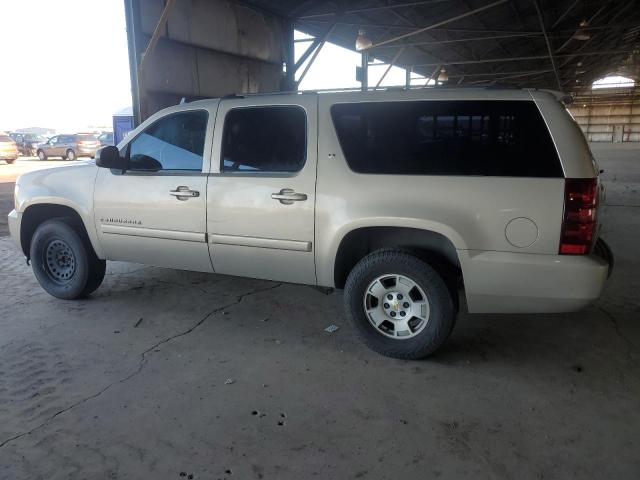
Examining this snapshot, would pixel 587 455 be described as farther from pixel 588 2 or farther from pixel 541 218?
pixel 588 2

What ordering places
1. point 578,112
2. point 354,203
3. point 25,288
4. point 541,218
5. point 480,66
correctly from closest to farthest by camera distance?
point 541,218
point 354,203
point 25,288
point 480,66
point 578,112

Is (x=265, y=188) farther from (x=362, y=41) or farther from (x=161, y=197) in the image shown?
(x=362, y=41)

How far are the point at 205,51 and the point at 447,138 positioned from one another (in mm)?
7349

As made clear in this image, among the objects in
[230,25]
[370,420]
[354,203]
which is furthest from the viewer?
[230,25]

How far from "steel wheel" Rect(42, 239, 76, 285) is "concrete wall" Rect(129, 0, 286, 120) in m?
3.78

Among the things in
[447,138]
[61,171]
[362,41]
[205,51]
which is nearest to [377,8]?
[362,41]

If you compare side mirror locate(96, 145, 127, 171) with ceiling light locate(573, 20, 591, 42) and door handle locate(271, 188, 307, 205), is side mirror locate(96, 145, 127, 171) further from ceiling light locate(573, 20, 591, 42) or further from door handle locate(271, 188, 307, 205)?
ceiling light locate(573, 20, 591, 42)

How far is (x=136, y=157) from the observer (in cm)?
449

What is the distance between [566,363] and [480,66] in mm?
21725

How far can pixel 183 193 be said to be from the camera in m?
4.15

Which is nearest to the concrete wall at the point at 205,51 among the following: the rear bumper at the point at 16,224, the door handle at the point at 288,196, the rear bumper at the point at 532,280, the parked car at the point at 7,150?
the rear bumper at the point at 16,224

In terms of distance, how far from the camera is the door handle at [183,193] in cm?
411

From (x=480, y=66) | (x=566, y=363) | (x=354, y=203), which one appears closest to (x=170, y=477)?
(x=354, y=203)

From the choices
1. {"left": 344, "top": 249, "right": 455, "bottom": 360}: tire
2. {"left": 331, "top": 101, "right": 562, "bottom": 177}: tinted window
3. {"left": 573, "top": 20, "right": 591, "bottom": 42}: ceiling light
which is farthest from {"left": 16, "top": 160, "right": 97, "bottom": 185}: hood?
{"left": 573, "top": 20, "right": 591, "bottom": 42}: ceiling light
